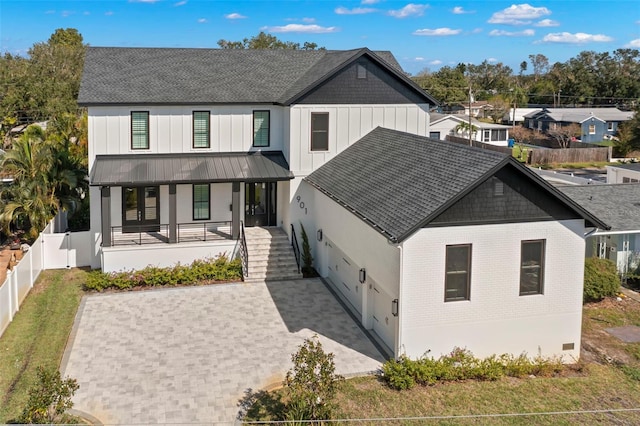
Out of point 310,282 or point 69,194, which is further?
point 69,194

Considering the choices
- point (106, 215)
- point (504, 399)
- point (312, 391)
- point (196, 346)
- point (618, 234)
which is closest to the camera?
point (312, 391)

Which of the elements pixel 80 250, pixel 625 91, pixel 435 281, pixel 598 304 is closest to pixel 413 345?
pixel 435 281

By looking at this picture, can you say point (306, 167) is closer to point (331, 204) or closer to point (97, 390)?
point (331, 204)

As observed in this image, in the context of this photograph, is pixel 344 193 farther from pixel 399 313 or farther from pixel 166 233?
pixel 166 233

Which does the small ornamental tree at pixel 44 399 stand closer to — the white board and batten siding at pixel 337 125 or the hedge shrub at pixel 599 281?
the white board and batten siding at pixel 337 125

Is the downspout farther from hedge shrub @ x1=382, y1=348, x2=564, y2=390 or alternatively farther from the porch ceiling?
the porch ceiling

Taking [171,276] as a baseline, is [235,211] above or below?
above

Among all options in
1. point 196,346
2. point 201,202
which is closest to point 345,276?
point 196,346

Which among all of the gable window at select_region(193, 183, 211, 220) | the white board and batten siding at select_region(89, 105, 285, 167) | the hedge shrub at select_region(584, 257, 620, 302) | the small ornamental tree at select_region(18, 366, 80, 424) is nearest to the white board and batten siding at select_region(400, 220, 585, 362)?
the hedge shrub at select_region(584, 257, 620, 302)
